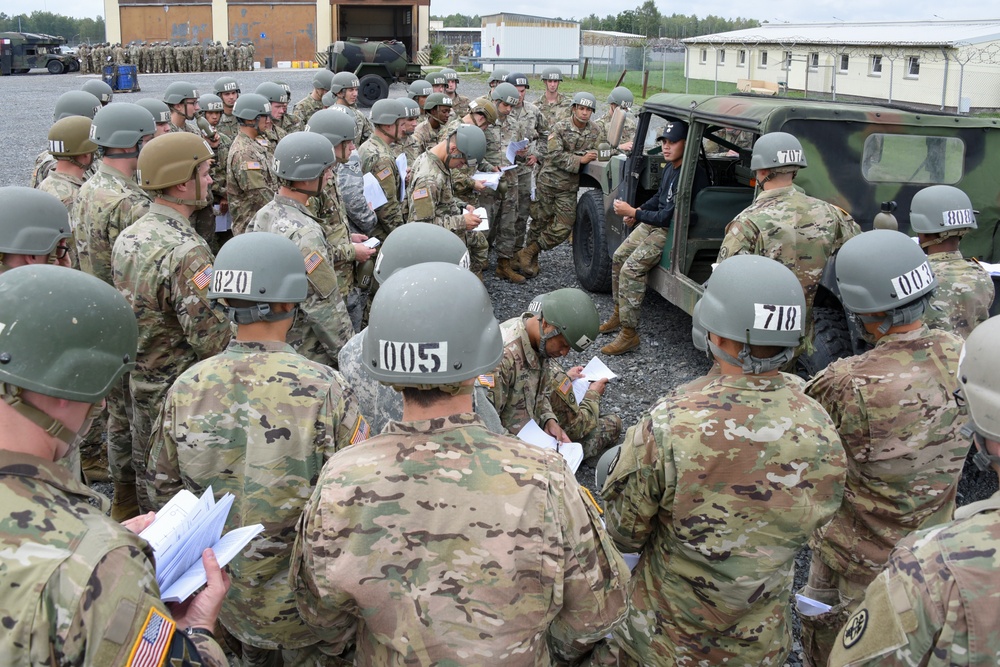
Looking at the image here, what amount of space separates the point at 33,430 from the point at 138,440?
260 centimetres

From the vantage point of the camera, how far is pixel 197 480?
2611mm

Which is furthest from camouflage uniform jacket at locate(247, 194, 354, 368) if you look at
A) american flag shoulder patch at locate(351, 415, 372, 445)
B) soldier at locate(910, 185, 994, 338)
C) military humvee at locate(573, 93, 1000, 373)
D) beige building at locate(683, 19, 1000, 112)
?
beige building at locate(683, 19, 1000, 112)

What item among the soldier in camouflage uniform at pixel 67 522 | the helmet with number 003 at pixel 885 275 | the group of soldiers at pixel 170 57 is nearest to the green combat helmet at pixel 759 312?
the helmet with number 003 at pixel 885 275

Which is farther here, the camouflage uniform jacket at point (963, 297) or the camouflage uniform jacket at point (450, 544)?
the camouflage uniform jacket at point (963, 297)

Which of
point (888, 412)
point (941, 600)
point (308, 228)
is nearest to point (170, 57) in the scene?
point (308, 228)

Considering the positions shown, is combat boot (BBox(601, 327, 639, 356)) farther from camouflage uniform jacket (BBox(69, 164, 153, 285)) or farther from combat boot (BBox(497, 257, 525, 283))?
camouflage uniform jacket (BBox(69, 164, 153, 285))

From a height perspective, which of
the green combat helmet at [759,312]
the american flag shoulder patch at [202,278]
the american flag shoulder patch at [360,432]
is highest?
the green combat helmet at [759,312]

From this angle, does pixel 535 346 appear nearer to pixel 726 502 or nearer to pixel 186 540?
pixel 726 502

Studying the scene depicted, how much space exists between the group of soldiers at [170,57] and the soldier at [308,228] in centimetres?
3319

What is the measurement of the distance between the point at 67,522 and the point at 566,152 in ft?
25.8

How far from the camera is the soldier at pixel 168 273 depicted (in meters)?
3.76

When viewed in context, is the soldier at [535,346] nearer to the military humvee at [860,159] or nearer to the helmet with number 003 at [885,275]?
the helmet with number 003 at [885,275]

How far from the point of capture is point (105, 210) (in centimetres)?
450

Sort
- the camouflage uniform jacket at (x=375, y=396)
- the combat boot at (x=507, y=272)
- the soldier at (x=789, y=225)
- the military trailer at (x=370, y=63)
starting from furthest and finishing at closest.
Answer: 1. the military trailer at (x=370, y=63)
2. the combat boot at (x=507, y=272)
3. the soldier at (x=789, y=225)
4. the camouflage uniform jacket at (x=375, y=396)
